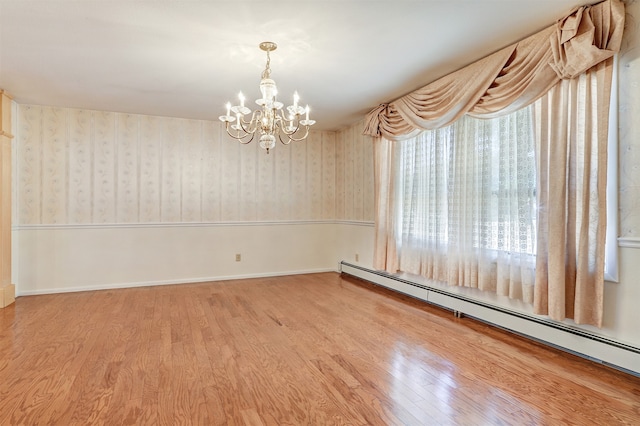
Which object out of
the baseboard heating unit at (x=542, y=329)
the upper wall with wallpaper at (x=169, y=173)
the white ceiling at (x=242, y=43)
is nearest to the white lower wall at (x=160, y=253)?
the upper wall with wallpaper at (x=169, y=173)

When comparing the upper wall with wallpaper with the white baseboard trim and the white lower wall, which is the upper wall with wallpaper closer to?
the white lower wall

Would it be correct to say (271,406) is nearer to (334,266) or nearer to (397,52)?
(397,52)

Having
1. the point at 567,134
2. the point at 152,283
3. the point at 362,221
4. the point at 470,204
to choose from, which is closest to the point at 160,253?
the point at 152,283

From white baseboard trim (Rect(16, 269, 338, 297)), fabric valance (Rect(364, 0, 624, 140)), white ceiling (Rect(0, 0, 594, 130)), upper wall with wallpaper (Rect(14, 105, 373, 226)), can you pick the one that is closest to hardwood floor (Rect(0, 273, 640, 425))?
white baseboard trim (Rect(16, 269, 338, 297))

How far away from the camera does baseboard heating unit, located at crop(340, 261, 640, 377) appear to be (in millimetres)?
2047

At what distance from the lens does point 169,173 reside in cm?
468

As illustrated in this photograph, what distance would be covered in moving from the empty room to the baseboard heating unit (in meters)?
0.02

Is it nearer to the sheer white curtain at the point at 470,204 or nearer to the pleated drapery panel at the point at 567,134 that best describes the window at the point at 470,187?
the sheer white curtain at the point at 470,204

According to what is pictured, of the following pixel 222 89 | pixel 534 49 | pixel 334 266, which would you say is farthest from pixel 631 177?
pixel 334 266

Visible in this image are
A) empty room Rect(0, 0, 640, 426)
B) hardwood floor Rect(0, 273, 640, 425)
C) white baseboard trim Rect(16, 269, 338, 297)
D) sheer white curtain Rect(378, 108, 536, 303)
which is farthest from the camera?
white baseboard trim Rect(16, 269, 338, 297)

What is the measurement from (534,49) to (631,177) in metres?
1.06

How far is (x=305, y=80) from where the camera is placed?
10.8 ft

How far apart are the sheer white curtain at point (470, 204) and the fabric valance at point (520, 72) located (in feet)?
0.56

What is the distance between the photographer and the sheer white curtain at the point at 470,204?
260 centimetres
